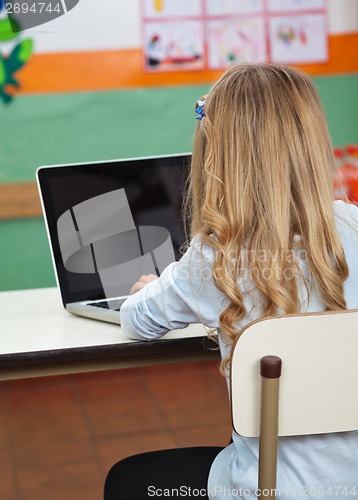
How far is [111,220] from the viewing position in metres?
1.88

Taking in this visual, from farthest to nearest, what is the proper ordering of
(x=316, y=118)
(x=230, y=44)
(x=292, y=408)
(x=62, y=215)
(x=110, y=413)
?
(x=230, y=44) → (x=110, y=413) → (x=62, y=215) → (x=316, y=118) → (x=292, y=408)

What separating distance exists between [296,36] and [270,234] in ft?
8.05

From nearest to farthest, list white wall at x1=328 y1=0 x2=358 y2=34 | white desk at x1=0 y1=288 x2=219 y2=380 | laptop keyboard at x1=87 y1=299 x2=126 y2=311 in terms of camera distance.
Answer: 1. white desk at x1=0 y1=288 x2=219 y2=380
2. laptop keyboard at x1=87 y1=299 x2=126 y2=311
3. white wall at x1=328 y1=0 x2=358 y2=34

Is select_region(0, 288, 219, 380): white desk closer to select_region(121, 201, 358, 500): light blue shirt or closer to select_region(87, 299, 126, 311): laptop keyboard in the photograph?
select_region(87, 299, 126, 311): laptop keyboard

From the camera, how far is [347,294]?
4.18 feet

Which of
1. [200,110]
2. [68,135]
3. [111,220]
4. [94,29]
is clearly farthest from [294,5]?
[200,110]

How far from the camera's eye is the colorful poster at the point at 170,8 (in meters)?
3.33

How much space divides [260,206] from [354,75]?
254 centimetres

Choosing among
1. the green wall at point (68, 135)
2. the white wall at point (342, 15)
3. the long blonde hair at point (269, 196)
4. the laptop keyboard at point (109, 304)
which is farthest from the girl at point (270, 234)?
the white wall at point (342, 15)

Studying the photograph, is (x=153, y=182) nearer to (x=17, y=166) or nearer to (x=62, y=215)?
(x=62, y=215)

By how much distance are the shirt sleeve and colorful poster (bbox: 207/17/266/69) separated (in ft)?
7.25

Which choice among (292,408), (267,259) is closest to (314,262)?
(267,259)

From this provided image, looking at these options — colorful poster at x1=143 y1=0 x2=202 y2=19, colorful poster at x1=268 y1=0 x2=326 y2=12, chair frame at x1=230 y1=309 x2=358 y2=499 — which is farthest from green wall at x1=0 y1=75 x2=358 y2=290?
chair frame at x1=230 y1=309 x2=358 y2=499

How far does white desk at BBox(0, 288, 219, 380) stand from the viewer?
1.48m
